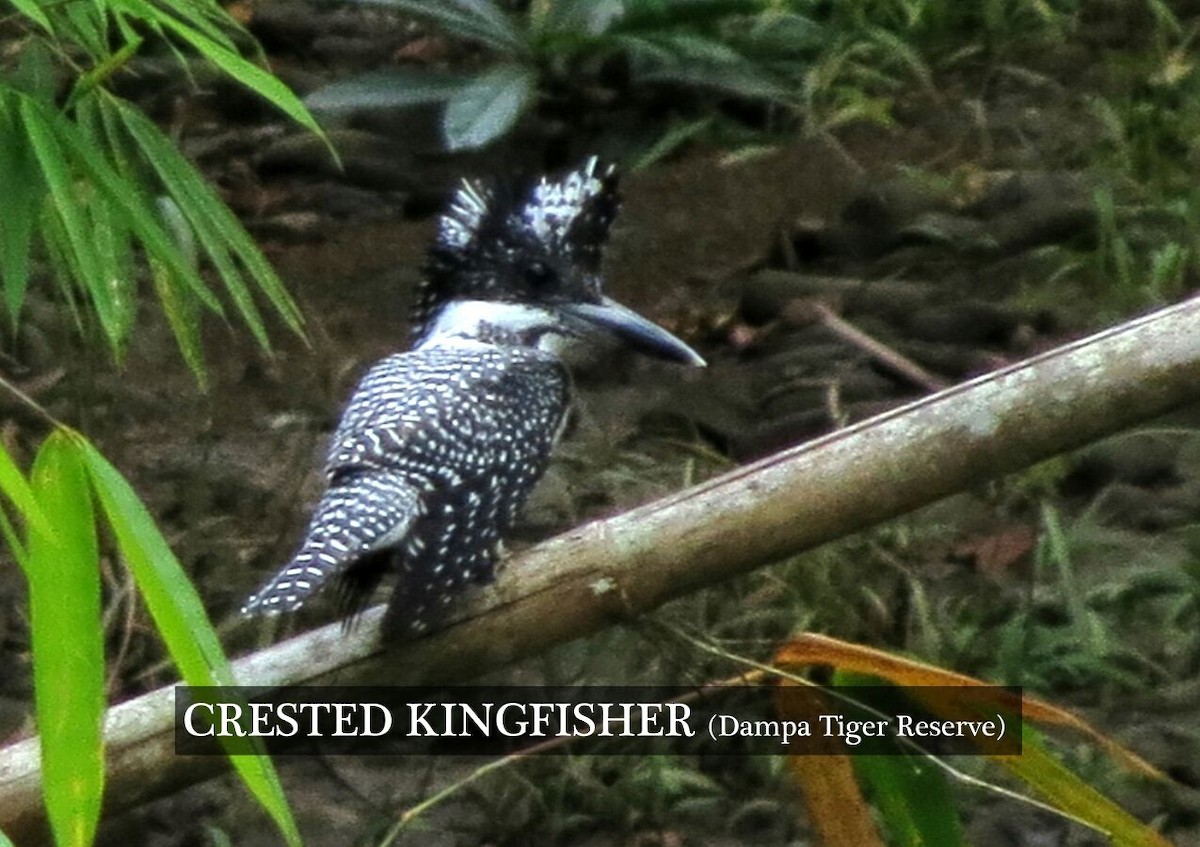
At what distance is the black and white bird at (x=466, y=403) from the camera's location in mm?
2146

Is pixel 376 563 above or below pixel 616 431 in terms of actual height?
below

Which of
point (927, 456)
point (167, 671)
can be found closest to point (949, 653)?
point (167, 671)

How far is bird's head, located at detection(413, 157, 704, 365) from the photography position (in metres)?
2.69

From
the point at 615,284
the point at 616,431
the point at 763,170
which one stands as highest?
the point at 763,170

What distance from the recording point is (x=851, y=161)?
4.39 meters

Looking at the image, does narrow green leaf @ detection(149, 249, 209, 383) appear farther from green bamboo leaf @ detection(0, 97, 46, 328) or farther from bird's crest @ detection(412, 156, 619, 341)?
green bamboo leaf @ detection(0, 97, 46, 328)

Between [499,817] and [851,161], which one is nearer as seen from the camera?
[499,817]

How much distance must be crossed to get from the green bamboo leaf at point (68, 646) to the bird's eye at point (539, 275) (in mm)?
1381

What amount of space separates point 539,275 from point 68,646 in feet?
4.70

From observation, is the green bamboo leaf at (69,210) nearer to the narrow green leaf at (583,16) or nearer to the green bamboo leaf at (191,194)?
the green bamboo leaf at (191,194)

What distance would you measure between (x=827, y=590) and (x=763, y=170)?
1423mm

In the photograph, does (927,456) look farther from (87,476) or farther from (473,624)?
(87,476)

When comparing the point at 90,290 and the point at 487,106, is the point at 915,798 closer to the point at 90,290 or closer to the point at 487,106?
the point at 90,290

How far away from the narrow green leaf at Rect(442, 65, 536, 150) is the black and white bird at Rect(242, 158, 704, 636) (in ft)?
4.25
